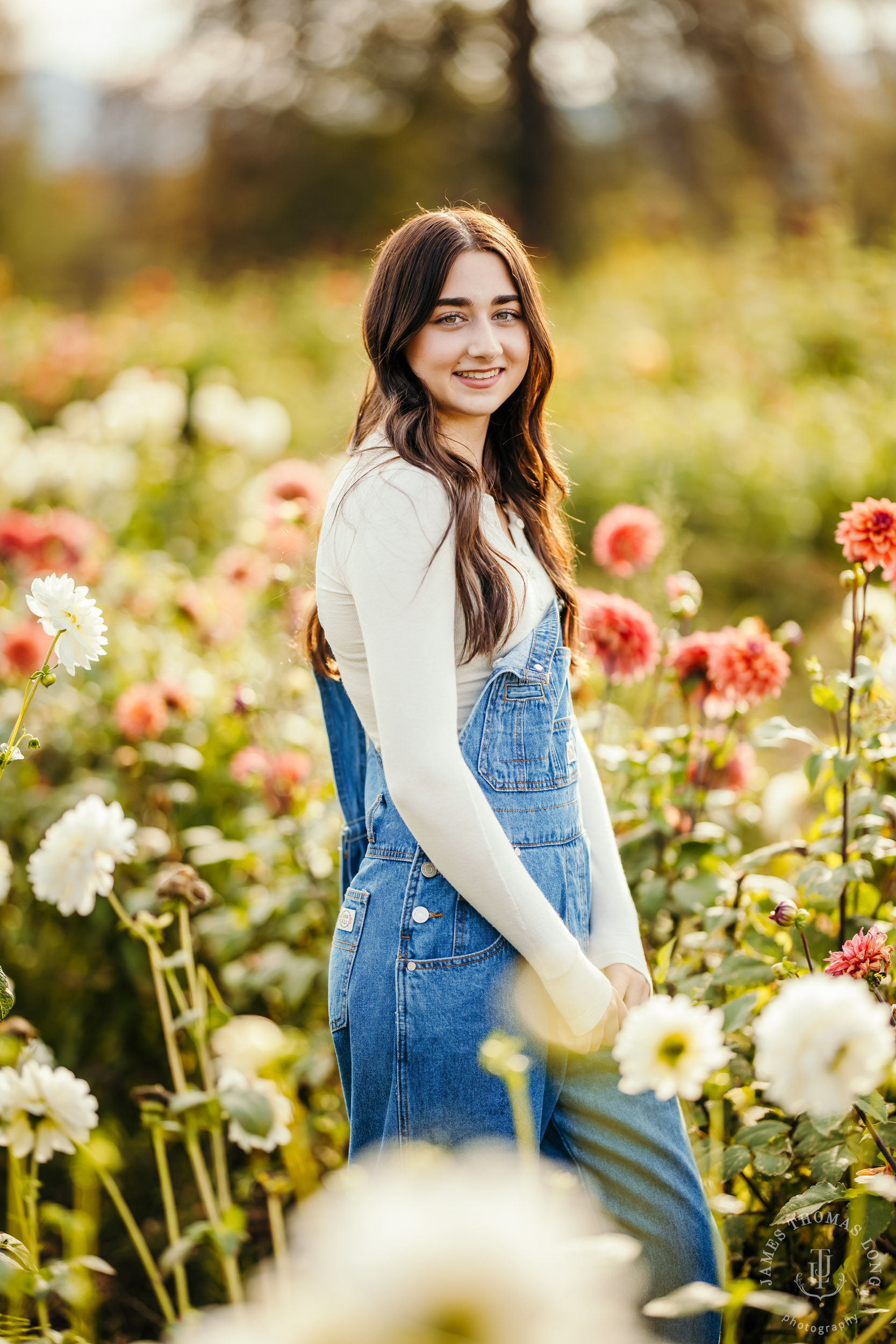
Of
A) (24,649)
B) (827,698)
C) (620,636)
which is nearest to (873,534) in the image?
(827,698)

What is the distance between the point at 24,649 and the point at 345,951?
1.70 meters

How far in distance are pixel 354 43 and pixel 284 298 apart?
6517mm

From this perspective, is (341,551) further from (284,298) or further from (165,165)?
(165,165)

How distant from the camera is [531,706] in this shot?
1429 mm

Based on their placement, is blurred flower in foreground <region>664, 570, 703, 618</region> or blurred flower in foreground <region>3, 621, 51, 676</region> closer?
blurred flower in foreground <region>664, 570, 703, 618</region>

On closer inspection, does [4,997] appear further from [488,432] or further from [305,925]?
[488,432]

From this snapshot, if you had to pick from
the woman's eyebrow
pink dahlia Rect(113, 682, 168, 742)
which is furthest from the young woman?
pink dahlia Rect(113, 682, 168, 742)

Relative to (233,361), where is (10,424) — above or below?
below

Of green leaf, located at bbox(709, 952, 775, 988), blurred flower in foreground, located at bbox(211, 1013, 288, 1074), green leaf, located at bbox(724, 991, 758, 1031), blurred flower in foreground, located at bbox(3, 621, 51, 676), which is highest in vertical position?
blurred flower in foreground, located at bbox(3, 621, 51, 676)

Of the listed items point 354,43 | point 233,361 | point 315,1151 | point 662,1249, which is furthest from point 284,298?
point 662,1249

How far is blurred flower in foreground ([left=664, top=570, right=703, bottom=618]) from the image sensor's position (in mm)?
1933

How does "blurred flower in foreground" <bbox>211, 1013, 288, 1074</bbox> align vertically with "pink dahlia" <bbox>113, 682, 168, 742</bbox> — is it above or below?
below

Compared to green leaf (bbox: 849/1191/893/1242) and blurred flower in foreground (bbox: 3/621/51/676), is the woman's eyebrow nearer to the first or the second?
green leaf (bbox: 849/1191/893/1242)

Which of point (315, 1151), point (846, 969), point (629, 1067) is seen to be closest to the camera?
point (629, 1067)
